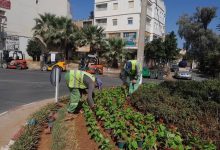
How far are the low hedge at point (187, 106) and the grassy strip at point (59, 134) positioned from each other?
2.00 m

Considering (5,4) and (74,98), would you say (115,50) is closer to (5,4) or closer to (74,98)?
(5,4)

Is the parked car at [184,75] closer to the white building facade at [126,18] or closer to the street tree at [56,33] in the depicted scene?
the white building facade at [126,18]

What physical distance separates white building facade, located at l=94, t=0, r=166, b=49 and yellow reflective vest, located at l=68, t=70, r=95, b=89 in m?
41.3

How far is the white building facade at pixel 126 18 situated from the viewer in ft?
169

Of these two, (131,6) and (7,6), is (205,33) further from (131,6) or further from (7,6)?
(7,6)

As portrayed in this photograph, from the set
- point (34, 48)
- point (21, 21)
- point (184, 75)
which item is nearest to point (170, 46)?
point (184, 75)

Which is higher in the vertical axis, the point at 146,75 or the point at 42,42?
the point at 42,42

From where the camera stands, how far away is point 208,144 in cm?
498

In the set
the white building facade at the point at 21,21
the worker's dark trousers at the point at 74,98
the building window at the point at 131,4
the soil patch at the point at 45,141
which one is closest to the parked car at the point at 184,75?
the building window at the point at 131,4

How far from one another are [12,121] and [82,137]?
2.89m

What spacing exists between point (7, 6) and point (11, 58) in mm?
9734

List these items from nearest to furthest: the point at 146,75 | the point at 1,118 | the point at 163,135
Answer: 1. the point at 163,135
2. the point at 1,118
3. the point at 146,75

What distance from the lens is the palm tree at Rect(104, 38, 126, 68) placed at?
43.4m

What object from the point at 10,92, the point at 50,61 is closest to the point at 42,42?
the point at 50,61
